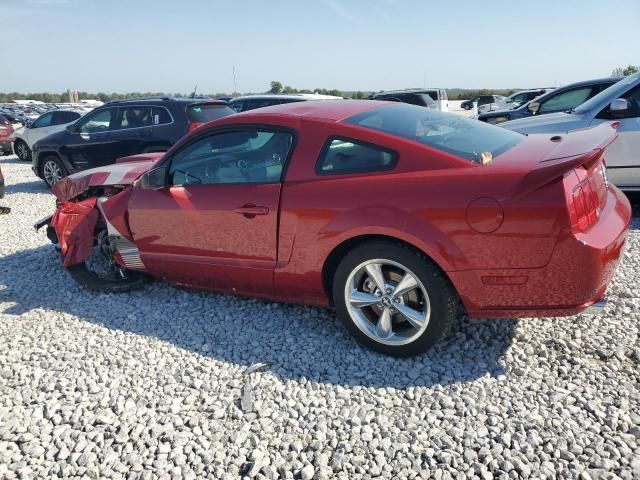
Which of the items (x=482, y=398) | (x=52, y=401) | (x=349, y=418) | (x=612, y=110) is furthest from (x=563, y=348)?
(x=612, y=110)

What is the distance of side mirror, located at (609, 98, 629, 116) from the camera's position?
566 cm

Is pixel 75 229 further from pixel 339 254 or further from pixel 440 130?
pixel 440 130

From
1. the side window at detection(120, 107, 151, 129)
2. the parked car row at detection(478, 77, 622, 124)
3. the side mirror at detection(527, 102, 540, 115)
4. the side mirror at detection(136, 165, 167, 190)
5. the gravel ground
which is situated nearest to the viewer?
the gravel ground

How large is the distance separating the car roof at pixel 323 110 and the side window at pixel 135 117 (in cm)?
586

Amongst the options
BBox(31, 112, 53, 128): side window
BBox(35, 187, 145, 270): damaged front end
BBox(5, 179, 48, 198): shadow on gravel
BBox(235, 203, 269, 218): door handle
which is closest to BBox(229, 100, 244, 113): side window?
BBox(5, 179, 48, 198): shadow on gravel

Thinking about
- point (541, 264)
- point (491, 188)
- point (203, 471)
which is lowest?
point (203, 471)

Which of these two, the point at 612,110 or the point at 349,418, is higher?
the point at 612,110

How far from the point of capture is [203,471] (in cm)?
247

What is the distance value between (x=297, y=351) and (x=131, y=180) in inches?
103

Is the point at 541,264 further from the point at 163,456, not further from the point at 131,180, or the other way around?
the point at 131,180

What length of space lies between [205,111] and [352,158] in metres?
6.36

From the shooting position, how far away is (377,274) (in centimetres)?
323

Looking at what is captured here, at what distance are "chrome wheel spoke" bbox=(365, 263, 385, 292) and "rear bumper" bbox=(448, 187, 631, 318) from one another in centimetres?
44

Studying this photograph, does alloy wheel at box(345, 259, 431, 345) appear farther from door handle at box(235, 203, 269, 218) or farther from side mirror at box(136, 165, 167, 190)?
side mirror at box(136, 165, 167, 190)
